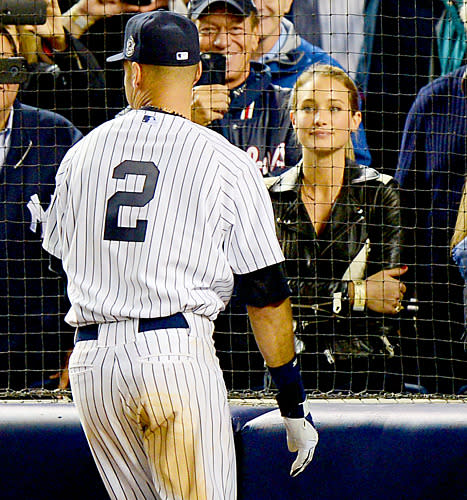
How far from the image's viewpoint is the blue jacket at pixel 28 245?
13.6 ft

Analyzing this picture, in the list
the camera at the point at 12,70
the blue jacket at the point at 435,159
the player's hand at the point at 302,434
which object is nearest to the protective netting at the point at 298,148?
the blue jacket at the point at 435,159

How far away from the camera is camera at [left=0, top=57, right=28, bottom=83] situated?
3.73 metres

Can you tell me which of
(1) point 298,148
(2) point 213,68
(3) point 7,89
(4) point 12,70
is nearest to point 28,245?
(3) point 7,89

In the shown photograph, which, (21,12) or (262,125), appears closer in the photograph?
(21,12)

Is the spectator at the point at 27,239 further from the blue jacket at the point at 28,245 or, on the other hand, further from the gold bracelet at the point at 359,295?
the gold bracelet at the point at 359,295

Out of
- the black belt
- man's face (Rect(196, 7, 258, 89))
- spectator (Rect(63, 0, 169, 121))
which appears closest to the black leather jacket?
man's face (Rect(196, 7, 258, 89))

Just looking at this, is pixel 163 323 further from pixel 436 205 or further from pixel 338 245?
pixel 436 205

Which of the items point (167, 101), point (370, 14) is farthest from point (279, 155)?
point (167, 101)

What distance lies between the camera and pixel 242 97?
13.8 feet

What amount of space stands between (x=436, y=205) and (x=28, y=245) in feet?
6.48

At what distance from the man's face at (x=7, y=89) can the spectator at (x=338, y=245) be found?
134 cm

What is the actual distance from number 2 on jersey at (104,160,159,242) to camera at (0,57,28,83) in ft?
6.62

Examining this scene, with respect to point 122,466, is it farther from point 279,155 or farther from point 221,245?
point 279,155

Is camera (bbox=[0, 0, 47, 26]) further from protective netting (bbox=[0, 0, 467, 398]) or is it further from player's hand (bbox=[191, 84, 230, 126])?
player's hand (bbox=[191, 84, 230, 126])
